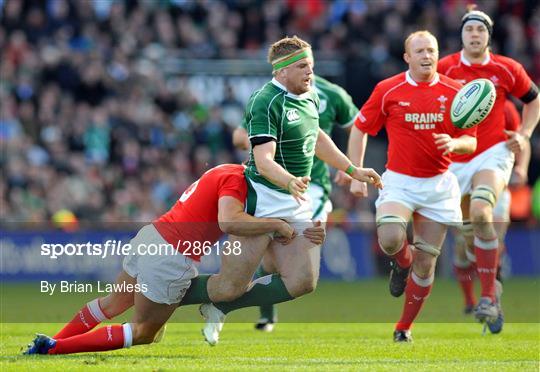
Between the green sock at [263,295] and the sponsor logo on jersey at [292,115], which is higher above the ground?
the sponsor logo on jersey at [292,115]

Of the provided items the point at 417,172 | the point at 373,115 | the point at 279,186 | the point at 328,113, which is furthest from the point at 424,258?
the point at 279,186

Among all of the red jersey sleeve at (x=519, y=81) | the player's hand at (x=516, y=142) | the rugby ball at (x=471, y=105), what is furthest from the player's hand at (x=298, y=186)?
the red jersey sleeve at (x=519, y=81)

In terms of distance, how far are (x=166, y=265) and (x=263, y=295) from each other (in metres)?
0.80

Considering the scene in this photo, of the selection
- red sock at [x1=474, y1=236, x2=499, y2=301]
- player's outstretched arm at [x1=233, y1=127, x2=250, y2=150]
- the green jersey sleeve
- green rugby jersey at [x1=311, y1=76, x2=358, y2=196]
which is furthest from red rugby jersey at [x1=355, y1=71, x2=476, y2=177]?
the green jersey sleeve

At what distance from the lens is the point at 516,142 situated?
1130 centimetres

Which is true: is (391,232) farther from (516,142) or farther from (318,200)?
(516,142)

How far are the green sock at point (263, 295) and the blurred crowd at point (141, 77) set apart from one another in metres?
11.9

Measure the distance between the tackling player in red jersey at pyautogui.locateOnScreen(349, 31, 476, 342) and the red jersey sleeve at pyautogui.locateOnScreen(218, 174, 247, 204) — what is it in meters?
1.59

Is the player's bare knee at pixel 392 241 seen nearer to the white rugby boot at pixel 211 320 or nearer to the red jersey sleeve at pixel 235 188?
the red jersey sleeve at pixel 235 188

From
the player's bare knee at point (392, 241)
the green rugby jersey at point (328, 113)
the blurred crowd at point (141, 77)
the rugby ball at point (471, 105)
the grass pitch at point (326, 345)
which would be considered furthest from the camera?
the blurred crowd at point (141, 77)

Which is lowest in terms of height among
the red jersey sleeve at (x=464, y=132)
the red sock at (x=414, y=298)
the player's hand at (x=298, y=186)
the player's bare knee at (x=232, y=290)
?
the red sock at (x=414, y=298)

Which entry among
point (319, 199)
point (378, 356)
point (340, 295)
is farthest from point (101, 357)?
point (340, 295)

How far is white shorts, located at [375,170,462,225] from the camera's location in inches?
408

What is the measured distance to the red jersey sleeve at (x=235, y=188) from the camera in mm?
8852
